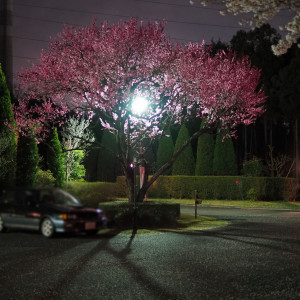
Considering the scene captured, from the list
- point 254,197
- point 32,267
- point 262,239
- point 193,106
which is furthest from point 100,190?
point 254,197

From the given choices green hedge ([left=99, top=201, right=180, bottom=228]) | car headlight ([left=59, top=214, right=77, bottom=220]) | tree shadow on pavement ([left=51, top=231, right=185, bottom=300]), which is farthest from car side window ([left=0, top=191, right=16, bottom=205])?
green hedge ([left=99, top=201, right=180, bottom=228])

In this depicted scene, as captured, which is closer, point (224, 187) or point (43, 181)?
point (43, 181)

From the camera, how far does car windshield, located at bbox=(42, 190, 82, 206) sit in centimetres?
211

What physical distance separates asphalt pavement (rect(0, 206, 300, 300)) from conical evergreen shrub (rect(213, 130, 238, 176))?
84.6ft

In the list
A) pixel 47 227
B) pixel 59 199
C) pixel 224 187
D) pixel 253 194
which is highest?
pixel 59 199

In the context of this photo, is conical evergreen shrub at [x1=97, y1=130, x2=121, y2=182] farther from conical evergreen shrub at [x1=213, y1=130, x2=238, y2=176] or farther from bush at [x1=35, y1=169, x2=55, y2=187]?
bush at [x1=35, y1=169, x2=55, y2=187]

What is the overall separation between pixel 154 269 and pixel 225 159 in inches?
1251

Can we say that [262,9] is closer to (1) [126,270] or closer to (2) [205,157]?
(1) [126,270]

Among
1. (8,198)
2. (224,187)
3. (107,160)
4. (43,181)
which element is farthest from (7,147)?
(107,160)

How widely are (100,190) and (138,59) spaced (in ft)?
44.9

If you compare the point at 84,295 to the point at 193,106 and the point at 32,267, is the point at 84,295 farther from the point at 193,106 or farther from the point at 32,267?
the point at 193,106

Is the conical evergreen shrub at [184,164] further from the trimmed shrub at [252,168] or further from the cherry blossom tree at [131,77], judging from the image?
the cherry blossom tree at [131,77]

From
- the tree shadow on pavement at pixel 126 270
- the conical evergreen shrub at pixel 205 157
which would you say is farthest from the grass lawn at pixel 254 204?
the tree shadow on pavement at pixel 126 270

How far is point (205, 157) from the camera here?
1606 inches
